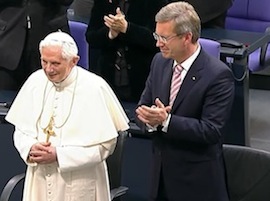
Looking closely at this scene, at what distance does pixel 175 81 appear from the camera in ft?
12.2

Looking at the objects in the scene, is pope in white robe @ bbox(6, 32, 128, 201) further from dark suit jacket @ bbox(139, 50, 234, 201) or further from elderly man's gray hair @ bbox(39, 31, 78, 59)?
dark suit jacket @ bbox(139, 50, 234, 201)

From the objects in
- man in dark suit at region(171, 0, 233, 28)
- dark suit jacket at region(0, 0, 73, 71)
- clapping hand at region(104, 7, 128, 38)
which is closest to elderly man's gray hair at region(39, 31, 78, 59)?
clapping hand at region(104, 7, 128, 38)

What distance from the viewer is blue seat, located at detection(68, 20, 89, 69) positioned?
5547 millimetres

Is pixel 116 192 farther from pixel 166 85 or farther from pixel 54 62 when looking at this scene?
pixel 54 62

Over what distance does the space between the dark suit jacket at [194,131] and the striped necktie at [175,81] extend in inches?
0.9

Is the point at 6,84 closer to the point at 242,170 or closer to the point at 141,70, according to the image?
the point at 141,70

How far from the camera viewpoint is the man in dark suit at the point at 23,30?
504 centimetres

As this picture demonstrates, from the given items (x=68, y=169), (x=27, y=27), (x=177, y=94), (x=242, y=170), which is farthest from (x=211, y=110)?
(x=27, y=27)

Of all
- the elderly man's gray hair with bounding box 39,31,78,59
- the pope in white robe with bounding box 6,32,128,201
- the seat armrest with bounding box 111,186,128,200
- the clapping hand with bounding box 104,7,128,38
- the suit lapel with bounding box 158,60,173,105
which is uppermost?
the elderly man's gray hair with bounding box 39,31,78,59

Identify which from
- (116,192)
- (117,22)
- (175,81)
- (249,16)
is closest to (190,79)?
(175,81)

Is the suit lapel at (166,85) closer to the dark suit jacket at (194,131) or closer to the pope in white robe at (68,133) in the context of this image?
the dark suit jacket at (194,131)

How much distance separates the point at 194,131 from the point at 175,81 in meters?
0.29

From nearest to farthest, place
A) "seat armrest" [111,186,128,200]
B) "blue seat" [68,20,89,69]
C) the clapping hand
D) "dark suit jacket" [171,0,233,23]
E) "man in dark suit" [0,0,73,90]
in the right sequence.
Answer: "seat armrest" [111,186,128,200] → the clapping hand → "man in dark suit" [0,0,73,90] → "blue seat" [68,20,89,69] → "dark suit jacket" [171,0,233,23]

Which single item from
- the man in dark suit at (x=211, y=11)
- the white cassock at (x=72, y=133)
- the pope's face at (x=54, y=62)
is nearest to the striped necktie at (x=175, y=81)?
the white cassock at (x=72, y=133)
